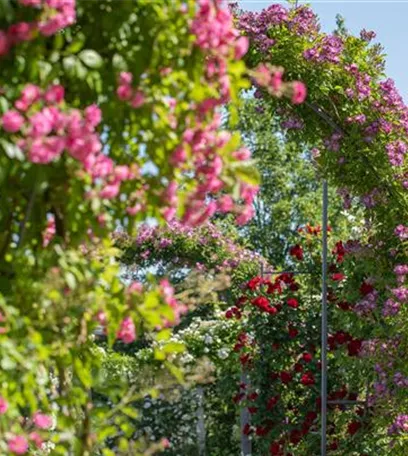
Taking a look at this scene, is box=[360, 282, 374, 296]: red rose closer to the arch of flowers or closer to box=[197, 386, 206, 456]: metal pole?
the arch of flowers

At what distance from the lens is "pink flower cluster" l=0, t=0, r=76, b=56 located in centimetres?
272

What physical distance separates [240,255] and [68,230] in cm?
876

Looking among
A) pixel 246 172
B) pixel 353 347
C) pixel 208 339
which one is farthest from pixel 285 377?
pixel 246 172

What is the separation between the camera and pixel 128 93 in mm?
2840

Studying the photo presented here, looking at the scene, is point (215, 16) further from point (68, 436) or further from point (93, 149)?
point (68, 436)

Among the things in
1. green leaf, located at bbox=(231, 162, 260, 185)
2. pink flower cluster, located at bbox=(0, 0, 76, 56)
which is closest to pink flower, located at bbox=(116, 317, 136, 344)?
green leaf, located at bbox=(231, 162, 260, 185)

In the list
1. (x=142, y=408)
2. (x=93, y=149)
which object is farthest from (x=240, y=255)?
(x=93, y=149)

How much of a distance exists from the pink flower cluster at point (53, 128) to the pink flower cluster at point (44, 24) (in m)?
0.13

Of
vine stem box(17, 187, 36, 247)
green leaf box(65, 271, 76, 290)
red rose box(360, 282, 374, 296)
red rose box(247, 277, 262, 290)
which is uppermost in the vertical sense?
red rose box(247, 277, 262, 290)

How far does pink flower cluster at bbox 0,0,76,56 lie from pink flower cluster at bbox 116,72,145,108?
0.21 m

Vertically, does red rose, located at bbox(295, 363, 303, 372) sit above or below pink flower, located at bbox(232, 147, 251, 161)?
above

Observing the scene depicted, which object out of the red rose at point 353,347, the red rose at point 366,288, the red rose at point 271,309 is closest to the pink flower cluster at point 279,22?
the red rose at point 366,288

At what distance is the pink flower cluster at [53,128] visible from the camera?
8.68 ft

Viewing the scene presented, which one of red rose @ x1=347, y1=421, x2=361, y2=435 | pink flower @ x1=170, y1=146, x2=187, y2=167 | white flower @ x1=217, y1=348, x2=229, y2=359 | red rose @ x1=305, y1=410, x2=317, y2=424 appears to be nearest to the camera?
pink flower @ x1=170, y1=146, x2=187, y2=167
